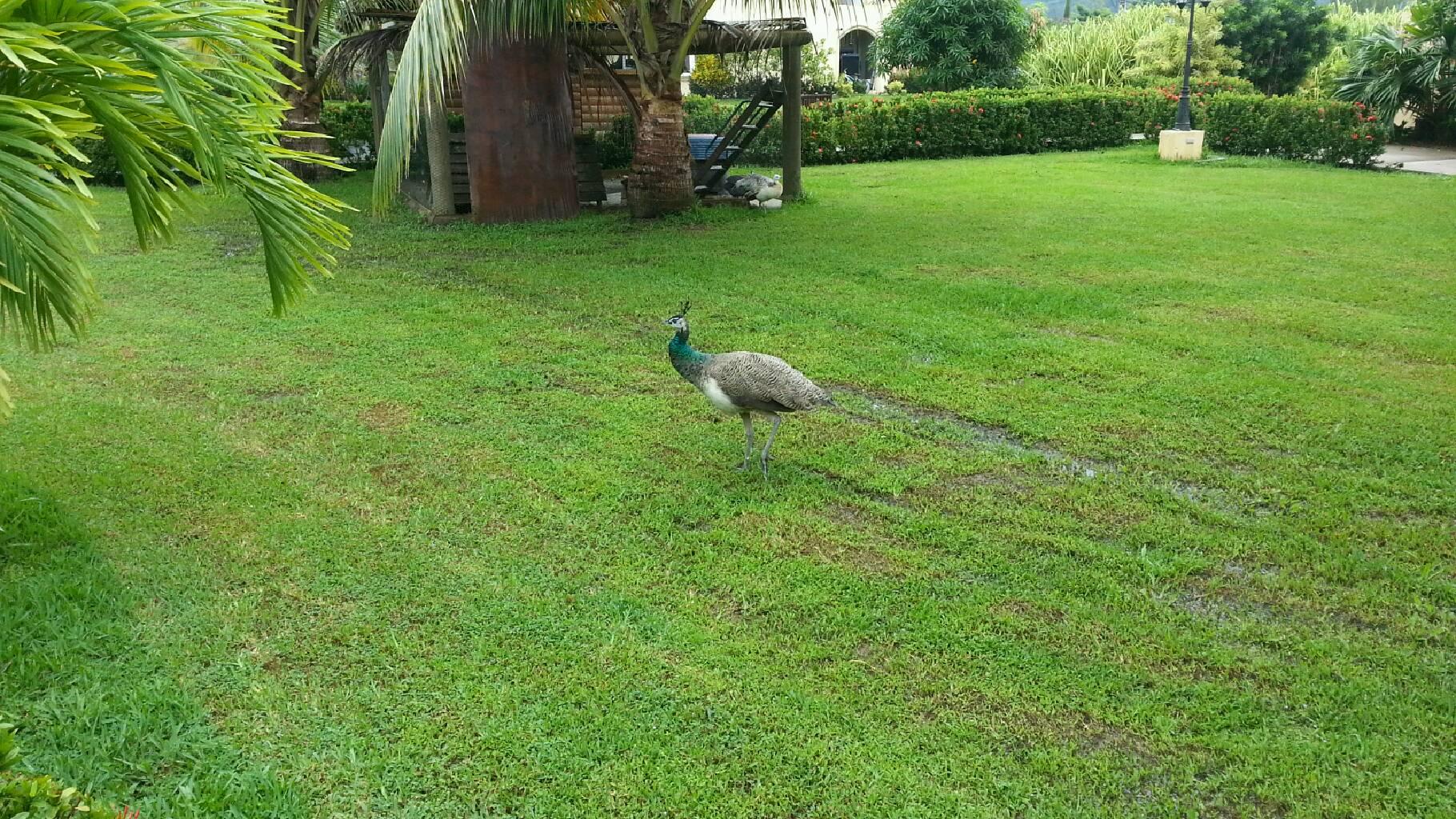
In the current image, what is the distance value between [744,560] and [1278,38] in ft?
106

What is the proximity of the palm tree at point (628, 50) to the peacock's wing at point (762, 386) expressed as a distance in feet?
17.1

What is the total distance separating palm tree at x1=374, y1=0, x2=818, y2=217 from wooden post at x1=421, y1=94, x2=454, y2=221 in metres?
0.34

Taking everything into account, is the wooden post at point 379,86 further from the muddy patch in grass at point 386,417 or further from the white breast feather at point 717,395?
the white breast feather at point 717,395

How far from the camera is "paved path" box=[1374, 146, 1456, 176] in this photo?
19141 mm

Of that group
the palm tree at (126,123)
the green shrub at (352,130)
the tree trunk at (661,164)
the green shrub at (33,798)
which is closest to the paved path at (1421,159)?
the tree trunk at (661,164)

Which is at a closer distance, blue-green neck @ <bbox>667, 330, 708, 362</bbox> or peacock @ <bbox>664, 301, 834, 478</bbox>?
peacock @ <bbox>664, 301, 834, 478</bbox>

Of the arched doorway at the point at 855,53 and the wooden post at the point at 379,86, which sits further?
the arched doorway at the point at 855,53

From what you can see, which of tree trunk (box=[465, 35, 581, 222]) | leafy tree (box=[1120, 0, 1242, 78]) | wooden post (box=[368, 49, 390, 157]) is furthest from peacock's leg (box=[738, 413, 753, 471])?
leafy tree (box=[1120, 0, 1242, 78])

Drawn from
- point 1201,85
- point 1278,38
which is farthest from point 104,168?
point 1278,38

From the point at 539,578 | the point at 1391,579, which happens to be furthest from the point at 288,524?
the point at 1391,579

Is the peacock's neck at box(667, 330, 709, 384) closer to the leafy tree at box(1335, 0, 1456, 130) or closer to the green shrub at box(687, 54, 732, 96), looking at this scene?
the leafy tree at box(1335, 0, 1456, 130)

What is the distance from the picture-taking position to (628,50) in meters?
12.5

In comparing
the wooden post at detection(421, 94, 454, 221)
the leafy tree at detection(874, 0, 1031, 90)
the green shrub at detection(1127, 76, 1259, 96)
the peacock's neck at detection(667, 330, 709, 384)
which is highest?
the leafy tree at detection(874, 0, 1031, 90)

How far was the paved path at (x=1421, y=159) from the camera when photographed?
1914cm
